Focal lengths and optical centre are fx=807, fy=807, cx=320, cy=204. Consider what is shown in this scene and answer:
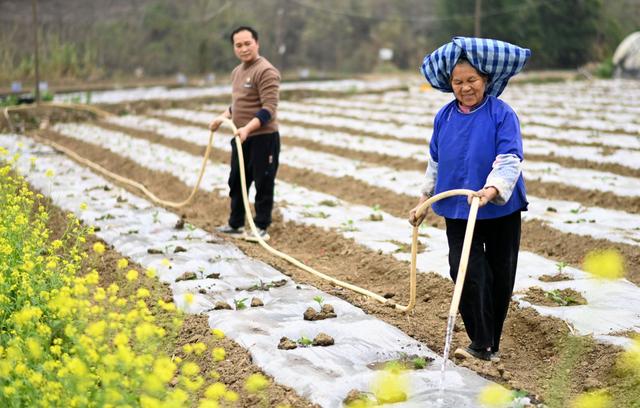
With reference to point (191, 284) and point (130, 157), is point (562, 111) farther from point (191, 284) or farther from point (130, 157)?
point (191, 284)

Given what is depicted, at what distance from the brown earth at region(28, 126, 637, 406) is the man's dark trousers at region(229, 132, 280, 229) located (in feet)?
1.00

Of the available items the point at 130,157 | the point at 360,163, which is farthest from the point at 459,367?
the point at 130,157

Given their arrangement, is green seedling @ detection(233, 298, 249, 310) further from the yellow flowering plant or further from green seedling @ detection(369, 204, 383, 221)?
green seedling @ detection(369, 204, 383, 221)

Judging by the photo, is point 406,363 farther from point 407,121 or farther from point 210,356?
point 407,121

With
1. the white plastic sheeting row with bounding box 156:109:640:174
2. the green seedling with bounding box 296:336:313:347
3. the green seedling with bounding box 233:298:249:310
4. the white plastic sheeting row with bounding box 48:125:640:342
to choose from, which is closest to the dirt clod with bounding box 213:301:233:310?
the green seedling with bounding box 233:298:249:310

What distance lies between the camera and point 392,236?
655cm

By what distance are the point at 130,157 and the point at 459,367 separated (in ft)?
25.8

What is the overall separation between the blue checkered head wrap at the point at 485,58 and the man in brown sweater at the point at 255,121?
2.67 meters

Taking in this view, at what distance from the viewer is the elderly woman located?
3625 mm

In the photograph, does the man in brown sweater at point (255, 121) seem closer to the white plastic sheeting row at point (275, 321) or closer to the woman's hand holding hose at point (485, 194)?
the white plastic sheeting row at point (275, 321)

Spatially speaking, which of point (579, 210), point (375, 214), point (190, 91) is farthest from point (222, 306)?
point (190, 91)

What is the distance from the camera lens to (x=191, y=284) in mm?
5148

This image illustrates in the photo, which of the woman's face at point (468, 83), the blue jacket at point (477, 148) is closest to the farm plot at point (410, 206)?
the blue jacket at point (477, 148)

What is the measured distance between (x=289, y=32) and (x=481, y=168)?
22320mm
